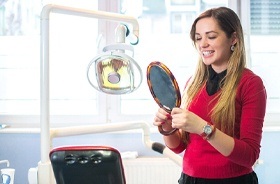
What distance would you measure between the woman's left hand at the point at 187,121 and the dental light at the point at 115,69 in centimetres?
38

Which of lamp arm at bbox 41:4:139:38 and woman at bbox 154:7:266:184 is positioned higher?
lamp arm at bbox 41:4:139:38

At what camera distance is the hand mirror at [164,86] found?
3.89 feet

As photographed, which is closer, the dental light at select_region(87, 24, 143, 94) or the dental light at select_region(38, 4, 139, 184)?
the dental light at select_region(87, 24, 143, 94)

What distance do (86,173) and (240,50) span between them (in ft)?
2.05

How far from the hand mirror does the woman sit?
0.12ft

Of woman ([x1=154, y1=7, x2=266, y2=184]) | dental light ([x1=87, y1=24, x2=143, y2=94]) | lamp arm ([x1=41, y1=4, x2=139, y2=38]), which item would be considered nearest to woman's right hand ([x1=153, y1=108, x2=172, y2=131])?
woman ([x1=154, y1=7, x2=266, y2=184])

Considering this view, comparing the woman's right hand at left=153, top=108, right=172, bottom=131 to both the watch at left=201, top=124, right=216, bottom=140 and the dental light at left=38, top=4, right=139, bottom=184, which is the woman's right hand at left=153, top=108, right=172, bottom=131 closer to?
the watch at left=201, top=124, right=216, bottom=140

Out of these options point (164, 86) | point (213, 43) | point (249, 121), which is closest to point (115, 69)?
point (164, 86)

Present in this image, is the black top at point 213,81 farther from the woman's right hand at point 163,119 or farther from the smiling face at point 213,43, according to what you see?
the woman's right hand at point 163,119

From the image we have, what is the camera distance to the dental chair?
41.2 inches

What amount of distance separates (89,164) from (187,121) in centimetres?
30

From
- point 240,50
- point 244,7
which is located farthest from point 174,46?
point 240,50

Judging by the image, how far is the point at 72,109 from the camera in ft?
9.43

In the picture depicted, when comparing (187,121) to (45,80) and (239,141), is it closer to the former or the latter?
(239,141)
